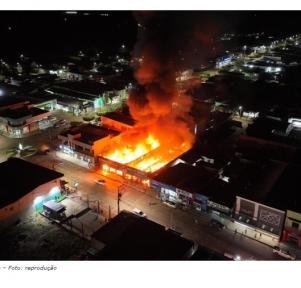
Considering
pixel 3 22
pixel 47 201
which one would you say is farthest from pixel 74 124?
pixel 3 22

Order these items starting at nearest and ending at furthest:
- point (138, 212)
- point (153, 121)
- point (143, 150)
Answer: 1. point (138, 212)
2. point (143, 150)
3. point (153, 121)

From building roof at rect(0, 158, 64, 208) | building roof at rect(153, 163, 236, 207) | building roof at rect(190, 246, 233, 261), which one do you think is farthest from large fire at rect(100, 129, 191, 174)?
building roof at rect(190, 246, 233, 261)

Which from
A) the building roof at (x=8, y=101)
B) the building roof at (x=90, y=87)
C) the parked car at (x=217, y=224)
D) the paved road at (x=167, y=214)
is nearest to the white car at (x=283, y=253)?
the paved road at (x=167, y=214)

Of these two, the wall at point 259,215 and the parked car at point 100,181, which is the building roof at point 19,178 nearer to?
the parked car at point 100,181

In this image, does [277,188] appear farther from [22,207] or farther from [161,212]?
[22,207]

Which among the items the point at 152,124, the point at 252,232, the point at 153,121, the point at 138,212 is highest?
the point at 153,121

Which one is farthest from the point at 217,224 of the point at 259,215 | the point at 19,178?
the point at 19,178

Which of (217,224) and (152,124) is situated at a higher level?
(152,124)
